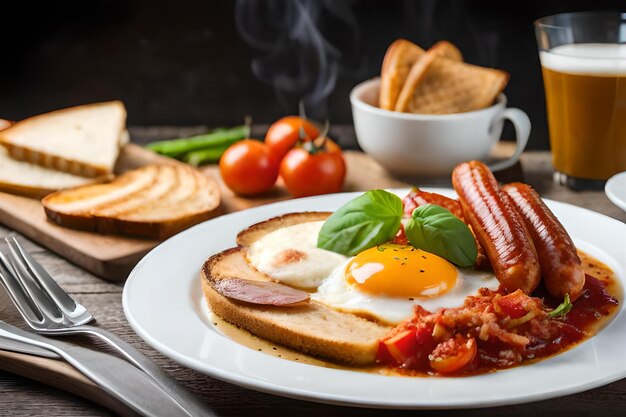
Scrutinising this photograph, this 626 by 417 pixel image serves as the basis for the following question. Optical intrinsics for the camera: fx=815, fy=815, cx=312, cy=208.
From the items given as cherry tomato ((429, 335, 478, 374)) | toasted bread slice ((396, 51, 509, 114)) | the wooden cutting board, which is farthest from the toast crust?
toasted bread slice ((396, 51, 509, 114))

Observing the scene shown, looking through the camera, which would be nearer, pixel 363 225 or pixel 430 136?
pixel 363 225

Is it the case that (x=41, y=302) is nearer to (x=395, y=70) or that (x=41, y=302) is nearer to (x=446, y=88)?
(x=395, y=70)

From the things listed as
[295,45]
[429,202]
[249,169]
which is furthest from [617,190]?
[295,45]

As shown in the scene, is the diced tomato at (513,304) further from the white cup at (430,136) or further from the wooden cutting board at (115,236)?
the white cup at (430,136)

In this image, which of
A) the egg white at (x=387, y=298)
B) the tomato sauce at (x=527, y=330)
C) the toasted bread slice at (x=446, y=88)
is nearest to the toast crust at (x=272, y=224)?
the egg white at (x=387, y=298)

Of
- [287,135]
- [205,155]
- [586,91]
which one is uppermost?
[586,91]

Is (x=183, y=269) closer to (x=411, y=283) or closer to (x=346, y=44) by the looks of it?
(x=411, y=283)
